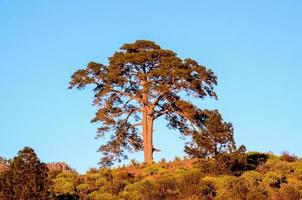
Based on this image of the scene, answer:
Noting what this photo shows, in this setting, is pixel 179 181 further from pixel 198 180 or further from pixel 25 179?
pixel 25 179

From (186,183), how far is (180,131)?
Answer: 16441 mm

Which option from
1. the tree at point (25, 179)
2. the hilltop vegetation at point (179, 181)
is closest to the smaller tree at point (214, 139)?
the hilltop vegetation at point (179, 181)

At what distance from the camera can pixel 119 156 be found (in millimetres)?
55031

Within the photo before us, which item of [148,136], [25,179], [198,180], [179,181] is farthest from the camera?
[148,136]

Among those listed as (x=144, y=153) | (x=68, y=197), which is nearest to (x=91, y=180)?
(x=68, y=197)

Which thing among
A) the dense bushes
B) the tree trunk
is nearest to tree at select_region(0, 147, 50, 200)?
the dense bushes

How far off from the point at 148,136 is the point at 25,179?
23253 mm

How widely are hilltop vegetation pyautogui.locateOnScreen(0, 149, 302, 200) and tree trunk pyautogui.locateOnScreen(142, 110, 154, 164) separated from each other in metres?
3.48

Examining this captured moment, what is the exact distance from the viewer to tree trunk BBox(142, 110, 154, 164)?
177 ft

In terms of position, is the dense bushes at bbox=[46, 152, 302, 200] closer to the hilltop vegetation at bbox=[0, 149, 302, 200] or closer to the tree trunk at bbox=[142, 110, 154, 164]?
the hilltop vegetation at bbox=[0, 149, 302, 200]

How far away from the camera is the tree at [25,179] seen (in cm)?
3102

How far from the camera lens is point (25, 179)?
3158 centimetres

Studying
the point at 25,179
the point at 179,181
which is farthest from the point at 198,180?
the point at 25,179

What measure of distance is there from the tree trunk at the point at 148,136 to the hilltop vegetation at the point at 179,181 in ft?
11.4
